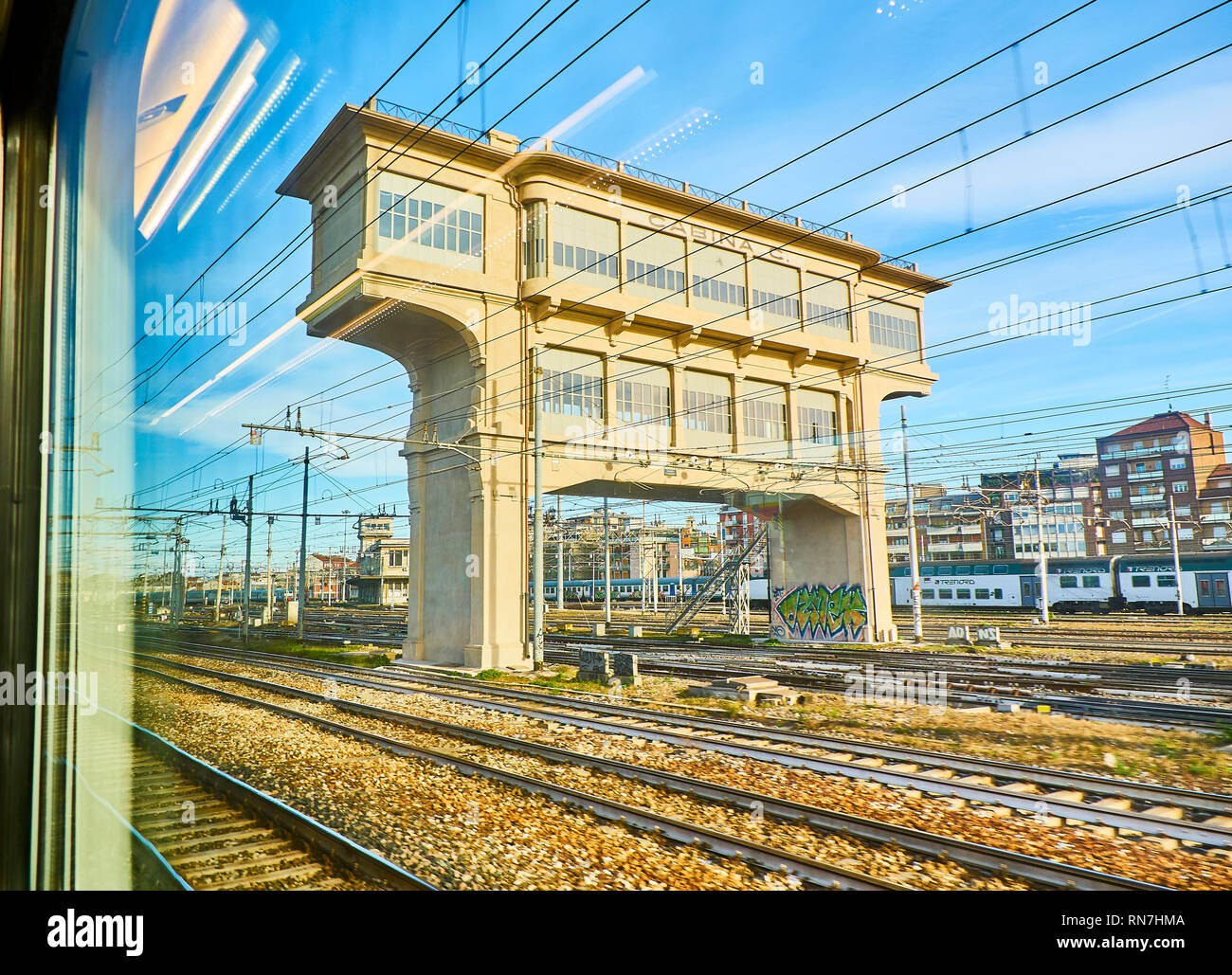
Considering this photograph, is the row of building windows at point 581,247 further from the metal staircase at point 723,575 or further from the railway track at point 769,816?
the railway track at point 769,816

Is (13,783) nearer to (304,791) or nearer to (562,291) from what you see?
(304,791)

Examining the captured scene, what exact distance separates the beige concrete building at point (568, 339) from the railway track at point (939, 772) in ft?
29.2

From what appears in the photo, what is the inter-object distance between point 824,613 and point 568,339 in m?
16.3

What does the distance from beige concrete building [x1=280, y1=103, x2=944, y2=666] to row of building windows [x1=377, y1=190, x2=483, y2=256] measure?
0.22 feet

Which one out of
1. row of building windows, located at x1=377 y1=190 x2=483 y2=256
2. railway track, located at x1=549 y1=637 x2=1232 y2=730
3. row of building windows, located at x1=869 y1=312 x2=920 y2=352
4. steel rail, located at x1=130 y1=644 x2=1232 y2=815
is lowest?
railway track, located at x1=549 y1=637 x2=1232 y2=730

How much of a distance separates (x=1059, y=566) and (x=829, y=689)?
111 feet

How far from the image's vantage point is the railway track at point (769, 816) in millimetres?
4875

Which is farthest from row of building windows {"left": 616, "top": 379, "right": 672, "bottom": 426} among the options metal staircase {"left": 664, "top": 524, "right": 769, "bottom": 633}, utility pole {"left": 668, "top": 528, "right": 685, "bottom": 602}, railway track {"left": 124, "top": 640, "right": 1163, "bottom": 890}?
utility pole {"left": 668, "top": 528, "right": 685, "bottom": 602}

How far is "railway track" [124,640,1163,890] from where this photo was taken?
4.88 meters

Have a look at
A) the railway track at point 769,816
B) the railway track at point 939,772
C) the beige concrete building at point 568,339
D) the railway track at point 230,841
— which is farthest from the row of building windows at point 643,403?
the railway track at point 230,841

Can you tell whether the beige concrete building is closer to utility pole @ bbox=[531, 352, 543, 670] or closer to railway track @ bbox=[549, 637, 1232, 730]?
utility pole @ bbox=[531, 352, 543, 670]

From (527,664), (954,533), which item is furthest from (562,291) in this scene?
(954,533)

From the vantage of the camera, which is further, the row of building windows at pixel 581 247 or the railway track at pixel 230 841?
the row of building windows at pixel 581 247

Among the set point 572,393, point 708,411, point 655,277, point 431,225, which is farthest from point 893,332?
point 431,225
